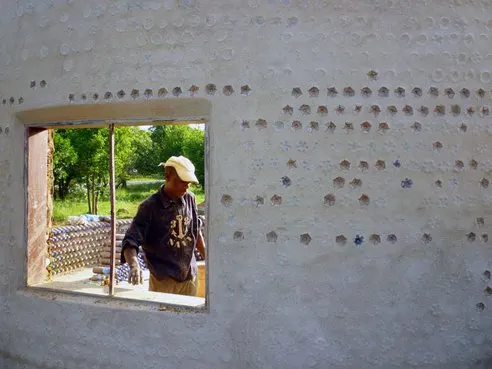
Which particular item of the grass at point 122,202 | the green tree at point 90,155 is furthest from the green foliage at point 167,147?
the green tree at point 90,155

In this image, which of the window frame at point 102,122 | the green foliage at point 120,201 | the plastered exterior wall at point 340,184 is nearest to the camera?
the plastered exterior wall at point 340,184

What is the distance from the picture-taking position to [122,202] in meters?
23.0

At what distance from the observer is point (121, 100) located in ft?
13.4

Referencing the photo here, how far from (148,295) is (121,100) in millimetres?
1432

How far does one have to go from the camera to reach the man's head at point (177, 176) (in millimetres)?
5363

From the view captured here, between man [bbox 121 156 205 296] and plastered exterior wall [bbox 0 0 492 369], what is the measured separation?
1450 millimetres

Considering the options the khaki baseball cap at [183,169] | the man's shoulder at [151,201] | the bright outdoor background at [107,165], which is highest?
the bright outdoor background at [107,165]

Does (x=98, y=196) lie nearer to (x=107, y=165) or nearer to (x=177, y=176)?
(x=107, y=165)

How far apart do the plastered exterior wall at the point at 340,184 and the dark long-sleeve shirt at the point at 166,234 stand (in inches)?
56.9

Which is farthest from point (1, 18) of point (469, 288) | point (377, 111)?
point (469, 288)

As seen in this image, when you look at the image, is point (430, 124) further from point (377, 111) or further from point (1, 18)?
point (1, 18)

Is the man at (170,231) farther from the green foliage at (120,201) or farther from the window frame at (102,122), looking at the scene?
the green foliage at (120,201)

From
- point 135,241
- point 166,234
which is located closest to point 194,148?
point 166,234

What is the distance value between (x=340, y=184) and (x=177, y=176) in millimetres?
2018
